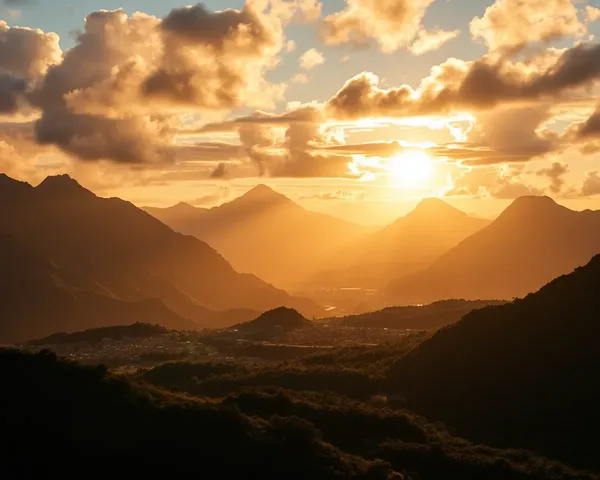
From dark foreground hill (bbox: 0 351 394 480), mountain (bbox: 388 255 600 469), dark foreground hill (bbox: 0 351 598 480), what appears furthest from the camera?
mountain (bbox: 388 255 600 469)

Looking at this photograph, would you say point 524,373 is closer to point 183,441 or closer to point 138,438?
point 183,441

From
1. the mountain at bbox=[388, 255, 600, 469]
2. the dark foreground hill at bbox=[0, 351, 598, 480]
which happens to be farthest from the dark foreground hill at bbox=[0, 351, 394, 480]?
the mountain at bbox=[388, 255, 600, 469]

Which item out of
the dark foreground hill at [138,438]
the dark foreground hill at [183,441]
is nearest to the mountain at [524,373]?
the dark foreground hill at [183,441]

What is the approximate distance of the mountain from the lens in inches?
3625

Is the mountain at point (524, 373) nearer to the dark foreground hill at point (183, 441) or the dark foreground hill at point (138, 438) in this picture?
the dark foreground hill at point (183, 441)

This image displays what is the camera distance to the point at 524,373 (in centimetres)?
10512

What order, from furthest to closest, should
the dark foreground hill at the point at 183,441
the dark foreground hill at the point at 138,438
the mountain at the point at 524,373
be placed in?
the mountain at the point at 524,373 → the dark foreground hill at the point at 183,441 → the dark foreground hill at the point at 138,438

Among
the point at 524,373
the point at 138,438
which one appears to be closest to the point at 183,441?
the point at 138,438

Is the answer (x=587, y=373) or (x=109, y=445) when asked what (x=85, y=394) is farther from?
(x=587, y=373)

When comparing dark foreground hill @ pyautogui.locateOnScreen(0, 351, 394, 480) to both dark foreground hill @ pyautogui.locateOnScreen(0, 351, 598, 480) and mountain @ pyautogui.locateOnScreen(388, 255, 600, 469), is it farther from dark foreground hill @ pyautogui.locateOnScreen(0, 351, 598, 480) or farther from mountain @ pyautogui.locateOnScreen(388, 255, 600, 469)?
mountain @ pyautogui.locateOnScreen(388, 255, 600, 469)

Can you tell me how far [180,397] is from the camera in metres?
78.1

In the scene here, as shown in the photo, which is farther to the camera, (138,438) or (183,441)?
(183,441)

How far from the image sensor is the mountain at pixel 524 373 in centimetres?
9206

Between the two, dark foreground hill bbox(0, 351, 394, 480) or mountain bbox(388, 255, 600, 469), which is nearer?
dark foreground hill bbox(0, 351, 394, 480)
